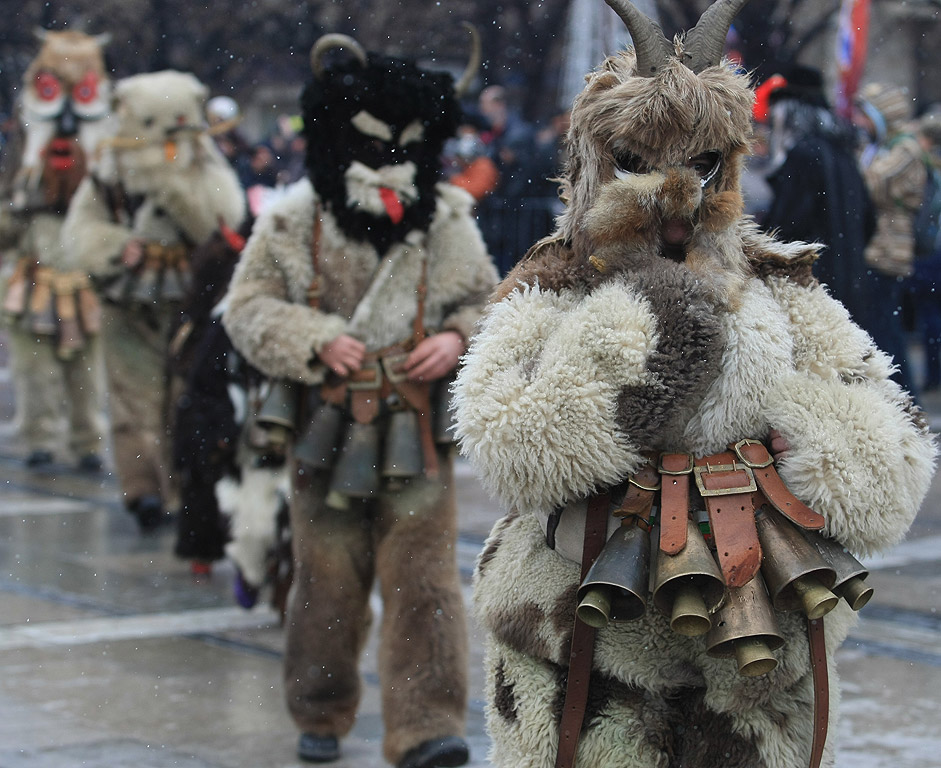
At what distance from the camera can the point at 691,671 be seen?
3033 millimetres

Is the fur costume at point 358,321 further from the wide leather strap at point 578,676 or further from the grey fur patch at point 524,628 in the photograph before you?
the wide leather strap at point 578,676

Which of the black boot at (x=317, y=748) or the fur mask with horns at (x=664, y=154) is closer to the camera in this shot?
the fur mask with horns at (x=664, y=154)

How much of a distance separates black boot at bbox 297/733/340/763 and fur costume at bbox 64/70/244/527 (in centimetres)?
342

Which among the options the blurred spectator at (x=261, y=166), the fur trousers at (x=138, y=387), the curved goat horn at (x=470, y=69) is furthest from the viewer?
the blurred spectator at (x=261, y=166)

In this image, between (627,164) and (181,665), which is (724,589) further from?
(181,665)

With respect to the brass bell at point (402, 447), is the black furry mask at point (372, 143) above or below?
above

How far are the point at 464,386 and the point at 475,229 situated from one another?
2020 millimetres

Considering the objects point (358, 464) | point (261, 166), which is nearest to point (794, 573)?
point (358, 464)

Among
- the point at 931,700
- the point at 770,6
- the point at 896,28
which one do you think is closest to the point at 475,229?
the point at 931,700

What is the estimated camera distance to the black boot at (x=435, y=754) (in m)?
4.51

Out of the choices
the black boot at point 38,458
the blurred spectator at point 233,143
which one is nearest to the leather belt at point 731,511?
the black boot at point 38,458

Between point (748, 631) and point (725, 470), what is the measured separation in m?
0.34

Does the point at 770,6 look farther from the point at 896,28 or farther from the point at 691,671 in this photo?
the point at 691,671

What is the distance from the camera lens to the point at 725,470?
2.97 meters
